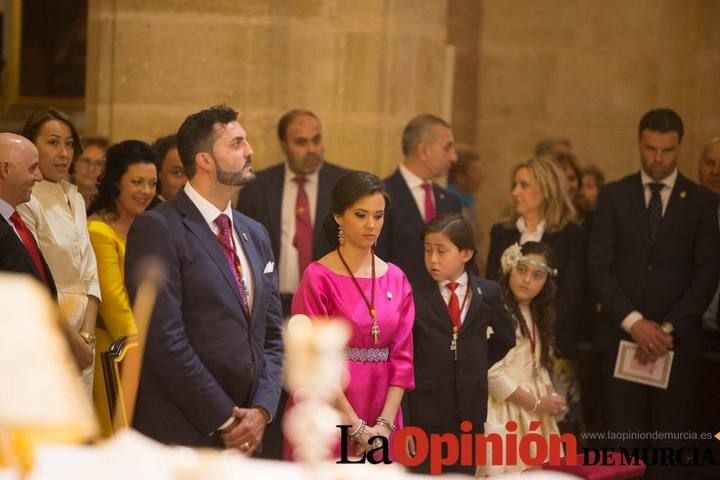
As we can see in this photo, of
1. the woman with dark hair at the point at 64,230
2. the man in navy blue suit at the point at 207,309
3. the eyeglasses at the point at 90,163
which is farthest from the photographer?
the eyeglasses at the point at 90,163

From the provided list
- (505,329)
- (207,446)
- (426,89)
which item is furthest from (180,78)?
(207,446)

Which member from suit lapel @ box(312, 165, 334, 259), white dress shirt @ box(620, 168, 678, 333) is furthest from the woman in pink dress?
white dress shirt @ box(620, 168, 678, 333)

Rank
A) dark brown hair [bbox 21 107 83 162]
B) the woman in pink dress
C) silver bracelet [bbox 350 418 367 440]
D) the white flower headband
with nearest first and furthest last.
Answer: silver bracelet [bbox 350 418 367 440] < the woman in pink dress < dark brown hair [bbox 21 107 83 162] < the white flower headband

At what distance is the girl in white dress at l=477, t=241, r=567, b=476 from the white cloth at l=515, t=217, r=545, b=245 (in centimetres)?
39

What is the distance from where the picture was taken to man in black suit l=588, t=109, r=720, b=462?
23.9 ft

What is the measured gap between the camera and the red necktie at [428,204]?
7.45m

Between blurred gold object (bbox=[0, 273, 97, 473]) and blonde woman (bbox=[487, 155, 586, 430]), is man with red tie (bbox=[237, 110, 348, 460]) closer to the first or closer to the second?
blonde woman (bbox=[487, 155, 586, 430])

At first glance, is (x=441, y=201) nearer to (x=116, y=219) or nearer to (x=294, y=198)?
(x=294, y=198)

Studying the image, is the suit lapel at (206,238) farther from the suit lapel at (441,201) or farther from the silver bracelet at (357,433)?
the suit lapel at (441,201)

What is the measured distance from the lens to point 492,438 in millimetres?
6289

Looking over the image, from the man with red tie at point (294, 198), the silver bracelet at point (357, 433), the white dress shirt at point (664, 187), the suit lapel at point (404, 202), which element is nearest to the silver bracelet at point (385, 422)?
the silver bracelet at point (357, 433)

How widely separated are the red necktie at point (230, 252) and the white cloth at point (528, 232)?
92.9 inches

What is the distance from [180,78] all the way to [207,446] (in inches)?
136

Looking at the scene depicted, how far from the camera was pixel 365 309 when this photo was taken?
18.3 ft
